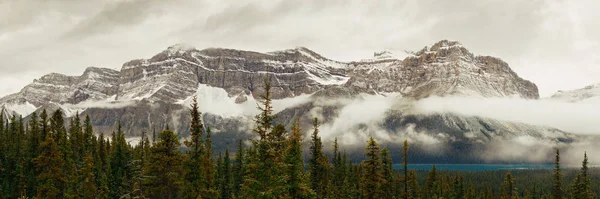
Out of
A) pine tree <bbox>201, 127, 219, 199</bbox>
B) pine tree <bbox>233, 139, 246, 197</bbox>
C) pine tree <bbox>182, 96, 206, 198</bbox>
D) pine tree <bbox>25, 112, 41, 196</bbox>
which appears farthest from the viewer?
pine tree <bbox>233, 139, 246, 197</bbox>

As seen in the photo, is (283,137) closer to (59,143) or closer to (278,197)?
(278,197)

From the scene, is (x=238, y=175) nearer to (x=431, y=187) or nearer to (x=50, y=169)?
(x=50, y=169)

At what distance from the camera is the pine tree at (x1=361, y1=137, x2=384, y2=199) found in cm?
5978

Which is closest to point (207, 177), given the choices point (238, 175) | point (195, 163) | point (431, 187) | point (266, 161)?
point (195, 163)

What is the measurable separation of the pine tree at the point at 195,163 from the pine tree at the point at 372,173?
713 inches

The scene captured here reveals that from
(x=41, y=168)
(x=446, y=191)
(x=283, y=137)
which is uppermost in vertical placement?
(x=283, y=137)

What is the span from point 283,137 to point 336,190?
Answer: 193 ft

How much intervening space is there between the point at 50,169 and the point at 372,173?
41775mm

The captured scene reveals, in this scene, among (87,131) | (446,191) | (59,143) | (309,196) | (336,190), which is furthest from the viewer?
(446,191)

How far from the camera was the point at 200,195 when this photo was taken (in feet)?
197

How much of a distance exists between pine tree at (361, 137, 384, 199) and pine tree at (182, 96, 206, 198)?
18101 mm

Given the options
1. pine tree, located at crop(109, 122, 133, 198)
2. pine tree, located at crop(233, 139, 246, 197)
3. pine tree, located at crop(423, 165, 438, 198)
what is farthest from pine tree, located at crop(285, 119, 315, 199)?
pine tree, located at crop(423, 165, 438, 198)

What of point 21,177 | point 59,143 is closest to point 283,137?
point 59,143

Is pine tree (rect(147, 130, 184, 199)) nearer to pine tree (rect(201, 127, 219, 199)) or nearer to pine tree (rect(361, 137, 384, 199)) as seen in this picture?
pine tree (rect(201, 127, 219, 199))
